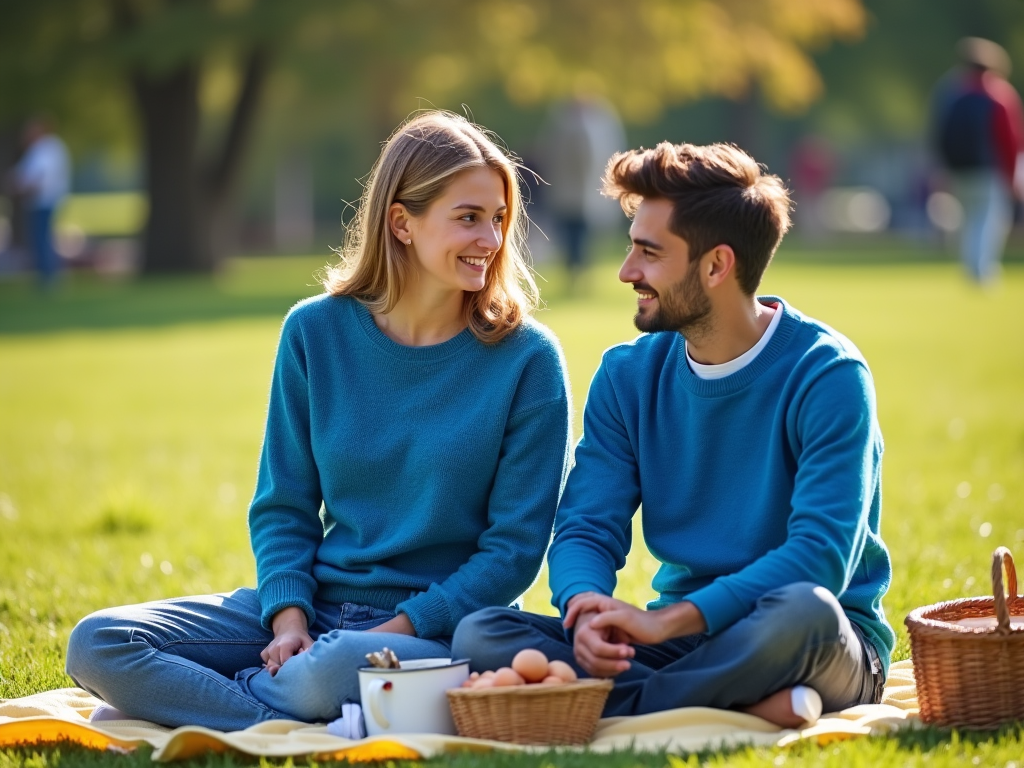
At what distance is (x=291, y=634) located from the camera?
161 inches

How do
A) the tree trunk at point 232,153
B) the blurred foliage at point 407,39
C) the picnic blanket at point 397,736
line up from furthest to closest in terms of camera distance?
the tree trunk at point 232,153 → the blurred foliage at point 407,39 → the picnic blanket at point 397,736

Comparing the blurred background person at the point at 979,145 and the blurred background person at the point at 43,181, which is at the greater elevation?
the blurred background person at the point at 43,181

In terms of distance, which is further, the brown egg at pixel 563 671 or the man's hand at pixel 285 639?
the man's hand at pixel 285 639

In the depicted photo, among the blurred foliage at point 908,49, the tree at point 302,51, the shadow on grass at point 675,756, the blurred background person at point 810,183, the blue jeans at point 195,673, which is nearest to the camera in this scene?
the shadow on grass at point 675,756

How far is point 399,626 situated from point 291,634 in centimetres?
31

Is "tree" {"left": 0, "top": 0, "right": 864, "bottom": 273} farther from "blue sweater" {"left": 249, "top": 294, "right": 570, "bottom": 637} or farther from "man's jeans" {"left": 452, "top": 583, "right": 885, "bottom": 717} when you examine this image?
"man's jeans" {"left": 452, "top": 583, "right": 885, "bottom": 717}

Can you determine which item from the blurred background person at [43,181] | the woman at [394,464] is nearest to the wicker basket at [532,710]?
the woman at [394,464]

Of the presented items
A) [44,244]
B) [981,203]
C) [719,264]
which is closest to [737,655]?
[719,264]

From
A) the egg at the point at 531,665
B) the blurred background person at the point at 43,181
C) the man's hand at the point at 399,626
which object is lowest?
the egg at the point at 531,665

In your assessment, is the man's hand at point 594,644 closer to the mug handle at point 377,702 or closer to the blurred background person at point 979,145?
the mug handle at point 377,702

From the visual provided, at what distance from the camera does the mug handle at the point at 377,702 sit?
143 inches

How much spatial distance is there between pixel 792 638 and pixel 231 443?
6839mm

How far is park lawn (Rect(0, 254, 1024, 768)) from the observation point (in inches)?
204

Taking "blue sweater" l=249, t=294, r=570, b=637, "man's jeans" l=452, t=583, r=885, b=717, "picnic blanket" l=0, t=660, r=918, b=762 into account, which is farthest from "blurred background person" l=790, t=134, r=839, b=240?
"picnic blanket" l=0, t=660, r=918, b=762
